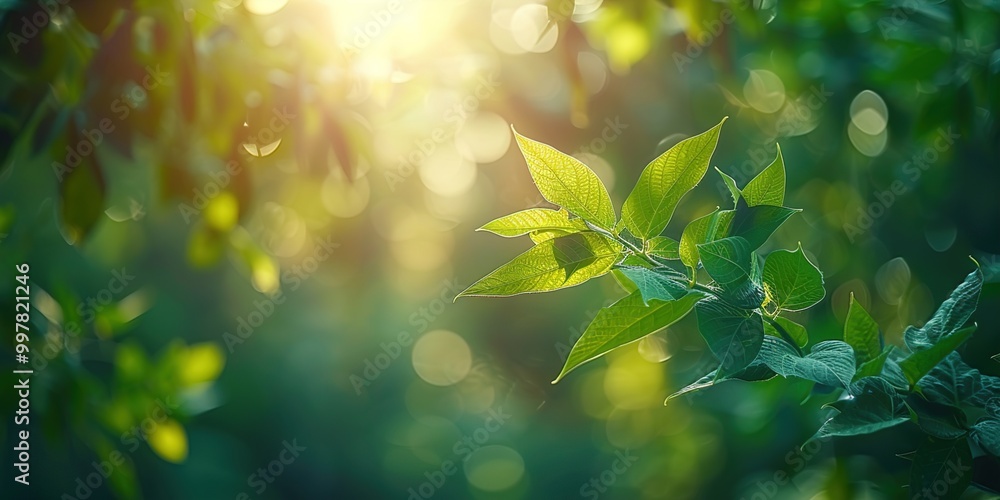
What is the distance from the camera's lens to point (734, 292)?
0.42 m

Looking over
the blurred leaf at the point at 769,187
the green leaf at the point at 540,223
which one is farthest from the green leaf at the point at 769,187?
the green leaf at the point at 540,223

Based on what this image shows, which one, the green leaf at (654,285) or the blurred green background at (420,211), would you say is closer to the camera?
the green leaf at (654,285)

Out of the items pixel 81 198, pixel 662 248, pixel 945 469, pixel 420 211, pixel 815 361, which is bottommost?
pixel 945 469

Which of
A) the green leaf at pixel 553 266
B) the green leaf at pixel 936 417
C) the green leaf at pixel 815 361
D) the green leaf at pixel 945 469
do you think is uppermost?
the green leaf at pixel 553 266

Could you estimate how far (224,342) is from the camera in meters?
3.90

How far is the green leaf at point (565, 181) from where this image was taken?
0.45 meters

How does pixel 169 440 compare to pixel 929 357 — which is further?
pixel 169 440

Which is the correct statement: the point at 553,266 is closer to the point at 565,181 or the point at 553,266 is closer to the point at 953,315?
the point at 565,181

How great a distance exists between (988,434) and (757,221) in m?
0.19

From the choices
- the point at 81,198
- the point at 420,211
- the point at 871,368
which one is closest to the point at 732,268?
the point at 871,368

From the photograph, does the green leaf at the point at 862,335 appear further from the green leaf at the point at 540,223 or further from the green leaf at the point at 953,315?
the green leaf at the point at 540,223

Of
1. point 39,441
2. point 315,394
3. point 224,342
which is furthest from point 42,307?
point 315,394

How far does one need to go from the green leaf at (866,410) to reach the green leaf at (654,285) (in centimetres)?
12

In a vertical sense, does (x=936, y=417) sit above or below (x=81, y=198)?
below
